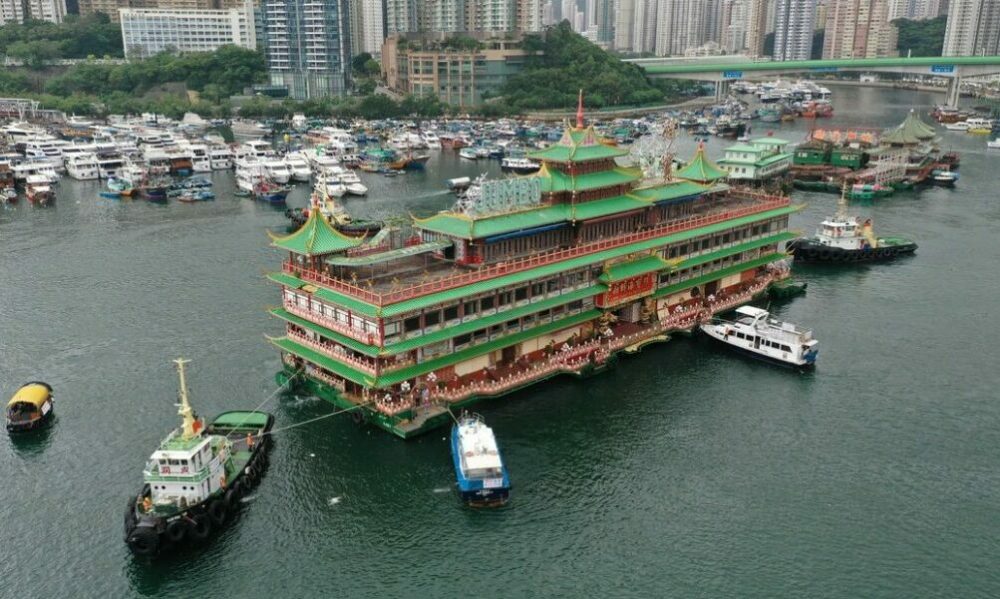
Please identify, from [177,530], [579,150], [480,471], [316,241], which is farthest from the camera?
[579,150]

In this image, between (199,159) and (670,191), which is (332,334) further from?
(199,159)

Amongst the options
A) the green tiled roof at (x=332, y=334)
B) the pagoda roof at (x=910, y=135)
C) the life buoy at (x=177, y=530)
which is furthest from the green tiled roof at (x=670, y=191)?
the pagoda roof at (x=910, y=135)

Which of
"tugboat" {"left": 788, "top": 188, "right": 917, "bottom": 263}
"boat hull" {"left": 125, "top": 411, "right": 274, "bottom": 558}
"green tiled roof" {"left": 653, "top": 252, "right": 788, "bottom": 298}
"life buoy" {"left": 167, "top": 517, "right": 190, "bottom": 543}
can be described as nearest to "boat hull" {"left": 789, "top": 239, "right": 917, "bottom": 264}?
"tugboat" {"left": 788, "top": 188, "right": 917, "bottom": 263}

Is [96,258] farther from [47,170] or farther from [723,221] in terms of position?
[723,221]

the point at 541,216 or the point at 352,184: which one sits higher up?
the point at 541,216

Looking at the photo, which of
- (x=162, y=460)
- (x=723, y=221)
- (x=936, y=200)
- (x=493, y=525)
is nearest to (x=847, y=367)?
(x=723, y=221)

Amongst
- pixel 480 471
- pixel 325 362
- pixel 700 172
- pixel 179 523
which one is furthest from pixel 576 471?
pixel 700 172
